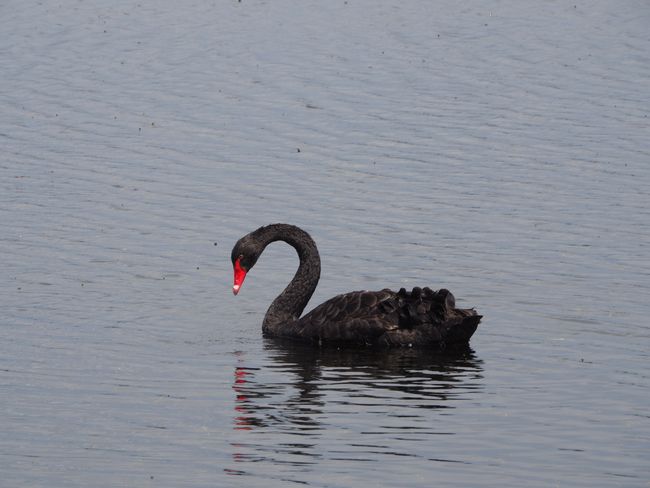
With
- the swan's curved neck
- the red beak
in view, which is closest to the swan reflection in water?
the swan's curved neck

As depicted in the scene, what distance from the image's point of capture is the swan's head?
1608cm

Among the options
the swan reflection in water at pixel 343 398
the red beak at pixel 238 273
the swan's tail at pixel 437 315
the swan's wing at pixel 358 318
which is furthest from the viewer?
the red beak at pixel 238 273

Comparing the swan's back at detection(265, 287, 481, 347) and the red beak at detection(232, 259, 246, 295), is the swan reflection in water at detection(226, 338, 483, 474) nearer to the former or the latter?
the swan's back at detection(265, 287, 481, 347)

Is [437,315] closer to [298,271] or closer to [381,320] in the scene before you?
[381,320]

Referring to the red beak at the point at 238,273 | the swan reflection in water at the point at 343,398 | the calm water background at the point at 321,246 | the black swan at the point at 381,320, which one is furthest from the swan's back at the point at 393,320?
the red beak at the point at 238,273

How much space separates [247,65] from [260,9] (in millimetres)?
9541

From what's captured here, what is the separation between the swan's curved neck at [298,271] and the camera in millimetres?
16109

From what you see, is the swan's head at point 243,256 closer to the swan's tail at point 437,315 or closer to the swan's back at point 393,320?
the swan's back at point 393,320

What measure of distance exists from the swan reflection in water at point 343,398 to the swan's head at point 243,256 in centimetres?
86

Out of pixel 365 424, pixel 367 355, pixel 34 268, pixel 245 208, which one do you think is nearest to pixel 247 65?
pixel 245 208

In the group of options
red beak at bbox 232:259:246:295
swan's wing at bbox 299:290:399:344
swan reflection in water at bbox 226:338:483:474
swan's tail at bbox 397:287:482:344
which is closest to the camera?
swan reflection in water at bbox 226:338:483:474

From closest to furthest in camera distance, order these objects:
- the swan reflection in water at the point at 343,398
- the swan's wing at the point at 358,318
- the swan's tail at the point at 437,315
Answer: the swan reflection in water at the point at 343,398 < the swan's tail at the point at 437,315 < the swan's wing at the point at 358,318

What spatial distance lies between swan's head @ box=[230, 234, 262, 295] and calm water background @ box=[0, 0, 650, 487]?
1.52ft

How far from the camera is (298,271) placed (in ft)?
54.3
